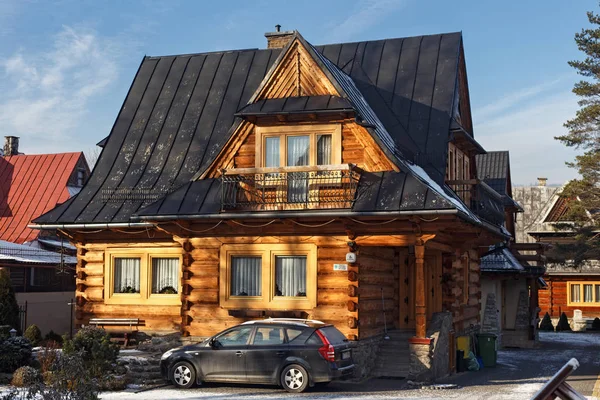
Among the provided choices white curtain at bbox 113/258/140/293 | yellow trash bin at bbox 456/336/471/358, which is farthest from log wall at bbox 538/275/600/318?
white curtain at bbox 113/258/140/293

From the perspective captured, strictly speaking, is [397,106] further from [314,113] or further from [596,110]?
[596,110]

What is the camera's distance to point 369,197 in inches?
793

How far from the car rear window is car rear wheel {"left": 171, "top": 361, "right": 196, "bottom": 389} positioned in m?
3.24

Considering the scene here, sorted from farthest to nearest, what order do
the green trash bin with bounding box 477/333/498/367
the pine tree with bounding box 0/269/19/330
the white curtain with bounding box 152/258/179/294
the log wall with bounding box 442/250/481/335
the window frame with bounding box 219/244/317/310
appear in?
the green trash bin with bounding box 477/333/498/367, the log wall with bounding box 442/250/481/335, the white curtain with bounding box 152/258/179/294, the pine tree with bounding box 0/269/19/330, the window frame with bounding box 219/244/317/310

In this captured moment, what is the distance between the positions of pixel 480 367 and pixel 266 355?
364 inches

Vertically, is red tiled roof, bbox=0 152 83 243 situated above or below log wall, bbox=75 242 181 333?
above

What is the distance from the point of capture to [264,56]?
1074 inches

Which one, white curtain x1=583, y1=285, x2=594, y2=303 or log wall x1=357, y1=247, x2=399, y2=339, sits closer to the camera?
log wall x1=357, y1=247, x2=399, y2=339

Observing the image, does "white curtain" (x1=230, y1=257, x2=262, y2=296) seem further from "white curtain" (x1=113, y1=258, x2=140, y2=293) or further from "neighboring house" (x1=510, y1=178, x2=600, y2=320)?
"neighboring house" (x1=510, y1=178, x2=600, y2=320)

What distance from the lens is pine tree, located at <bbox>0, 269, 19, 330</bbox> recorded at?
22938 millimetres

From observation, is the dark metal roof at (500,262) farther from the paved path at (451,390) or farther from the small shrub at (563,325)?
the small shrub at (563,325)

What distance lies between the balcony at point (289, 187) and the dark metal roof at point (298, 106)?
4.92 ft

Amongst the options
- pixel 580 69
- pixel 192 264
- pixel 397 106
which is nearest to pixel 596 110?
pixel 580 69

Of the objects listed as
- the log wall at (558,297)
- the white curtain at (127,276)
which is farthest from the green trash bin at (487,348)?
the log wall at (558,297)
